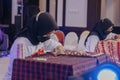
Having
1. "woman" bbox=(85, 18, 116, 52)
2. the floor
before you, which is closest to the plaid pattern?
"woman" bbox=(85, 18, 116, 52)

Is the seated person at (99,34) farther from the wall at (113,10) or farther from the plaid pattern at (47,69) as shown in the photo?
the plaid pattern at (47,69)

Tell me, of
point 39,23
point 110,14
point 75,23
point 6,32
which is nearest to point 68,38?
point 75,23

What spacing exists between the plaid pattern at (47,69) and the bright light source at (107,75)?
0.62 feet

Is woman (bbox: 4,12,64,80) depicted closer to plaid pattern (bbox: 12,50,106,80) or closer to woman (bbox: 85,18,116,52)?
plaid pattern (bbox: 12,50,106,80)

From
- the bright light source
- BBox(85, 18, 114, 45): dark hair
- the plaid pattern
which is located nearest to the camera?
the bright light source

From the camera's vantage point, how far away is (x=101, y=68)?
767 millimetres

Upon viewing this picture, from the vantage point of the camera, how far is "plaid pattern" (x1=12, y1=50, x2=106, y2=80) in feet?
3.18

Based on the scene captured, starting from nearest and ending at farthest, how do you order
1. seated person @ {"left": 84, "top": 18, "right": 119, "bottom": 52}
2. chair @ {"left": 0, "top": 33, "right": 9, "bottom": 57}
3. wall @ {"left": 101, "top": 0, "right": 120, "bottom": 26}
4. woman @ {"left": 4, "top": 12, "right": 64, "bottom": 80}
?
1. woman @ {"left": 4, "top": 12, "right": 64, "bottom": 80}
2. seated person @ {"left": 84, "top": 18, "right": 119, "bottom": 52}
3. wall @ {"left": 101, "top": 0, "right": 120, "bottom": 26}
4. chair @ {"left": 0, "top": 33, "right": 9, "bottom": 57}

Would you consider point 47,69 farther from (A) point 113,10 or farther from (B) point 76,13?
(A) point 113,10

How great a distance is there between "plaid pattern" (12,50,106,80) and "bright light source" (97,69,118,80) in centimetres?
19

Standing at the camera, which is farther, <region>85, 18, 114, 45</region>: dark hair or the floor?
the floor

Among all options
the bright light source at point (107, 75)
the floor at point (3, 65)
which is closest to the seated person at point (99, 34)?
the floor at point (3, 65)

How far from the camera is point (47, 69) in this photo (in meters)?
1.01

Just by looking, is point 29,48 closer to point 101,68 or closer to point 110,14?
point 101,68
